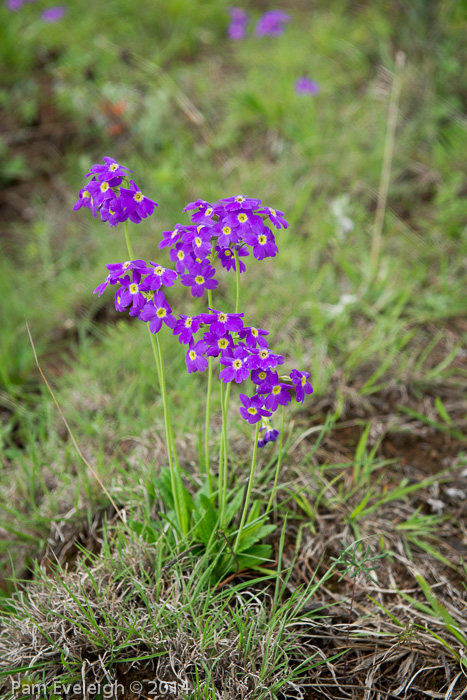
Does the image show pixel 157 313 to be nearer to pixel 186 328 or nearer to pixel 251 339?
pixel 186 328

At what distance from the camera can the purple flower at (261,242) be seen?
142 cm

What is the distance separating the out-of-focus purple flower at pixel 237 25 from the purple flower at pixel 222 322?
4.62 metres

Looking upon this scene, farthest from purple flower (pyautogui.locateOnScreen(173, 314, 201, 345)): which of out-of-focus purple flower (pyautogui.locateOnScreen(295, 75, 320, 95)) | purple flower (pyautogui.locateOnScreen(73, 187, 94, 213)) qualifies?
out-of-focus purple flower (pyautogui.locateOnScreen(295, 75, 320, 95))

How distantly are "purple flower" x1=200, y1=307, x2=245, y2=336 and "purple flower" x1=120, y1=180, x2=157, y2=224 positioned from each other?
1.11ft

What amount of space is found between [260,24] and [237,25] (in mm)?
319

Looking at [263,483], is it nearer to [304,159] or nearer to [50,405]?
[50,405]

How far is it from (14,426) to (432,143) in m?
3.48

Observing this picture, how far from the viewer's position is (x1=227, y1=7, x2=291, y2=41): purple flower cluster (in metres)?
4.89

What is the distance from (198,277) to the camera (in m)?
1.51

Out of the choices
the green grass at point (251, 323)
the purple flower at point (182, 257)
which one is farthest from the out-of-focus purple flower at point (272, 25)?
the purple flower at point (182, 257)

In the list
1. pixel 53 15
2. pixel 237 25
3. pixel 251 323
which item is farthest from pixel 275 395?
pixel 53 15

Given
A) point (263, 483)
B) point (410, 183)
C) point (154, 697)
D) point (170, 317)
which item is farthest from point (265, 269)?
point (154, 697)

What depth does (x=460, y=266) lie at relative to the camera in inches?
131

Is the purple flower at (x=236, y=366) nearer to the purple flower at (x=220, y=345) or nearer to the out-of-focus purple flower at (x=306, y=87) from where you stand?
the purple flower at (x=220, y=345)
